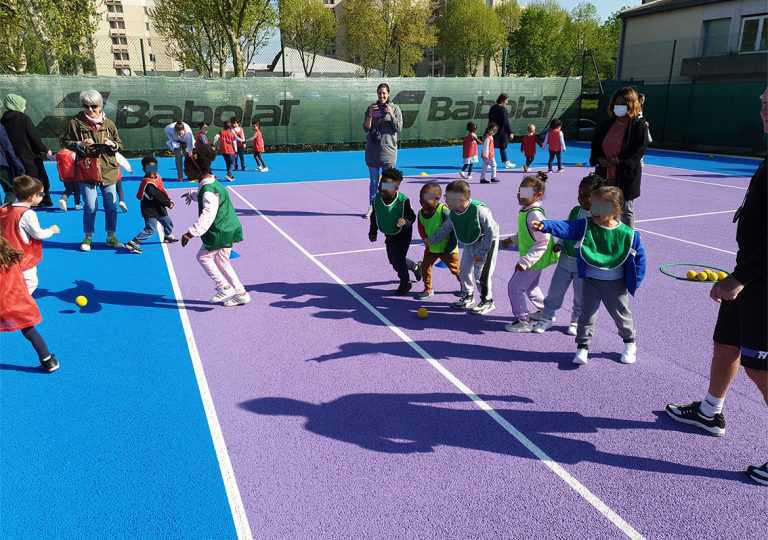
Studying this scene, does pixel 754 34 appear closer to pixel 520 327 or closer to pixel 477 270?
pixel 477 270

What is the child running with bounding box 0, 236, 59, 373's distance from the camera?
422 centimetres

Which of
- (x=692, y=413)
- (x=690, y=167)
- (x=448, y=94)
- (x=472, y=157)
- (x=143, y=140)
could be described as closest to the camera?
(x=692, y=413)

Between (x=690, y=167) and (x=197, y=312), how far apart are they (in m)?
17.9

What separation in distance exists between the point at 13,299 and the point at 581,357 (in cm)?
481

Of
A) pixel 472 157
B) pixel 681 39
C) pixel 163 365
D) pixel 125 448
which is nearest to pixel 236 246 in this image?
pixel 163 365

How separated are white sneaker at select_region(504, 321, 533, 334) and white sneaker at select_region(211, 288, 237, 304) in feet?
10.4

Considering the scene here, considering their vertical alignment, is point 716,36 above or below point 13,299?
above

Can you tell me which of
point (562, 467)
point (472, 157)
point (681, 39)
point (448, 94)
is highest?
point (681, 39)

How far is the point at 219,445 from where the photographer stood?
12.2ft

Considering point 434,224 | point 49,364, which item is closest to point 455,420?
point 434,224

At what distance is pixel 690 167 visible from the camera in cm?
1825

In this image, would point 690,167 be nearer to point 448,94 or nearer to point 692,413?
point 448,94

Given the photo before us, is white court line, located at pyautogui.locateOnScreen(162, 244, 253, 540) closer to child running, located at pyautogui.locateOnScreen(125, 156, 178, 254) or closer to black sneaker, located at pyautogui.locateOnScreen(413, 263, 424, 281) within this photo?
black sneaker, located at pyautogui.locateOnScreen(413, 263, 424, 281)

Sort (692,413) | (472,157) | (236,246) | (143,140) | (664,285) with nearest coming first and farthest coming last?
(692,413), (664,285), (236,246), (472,157), (143,140)
